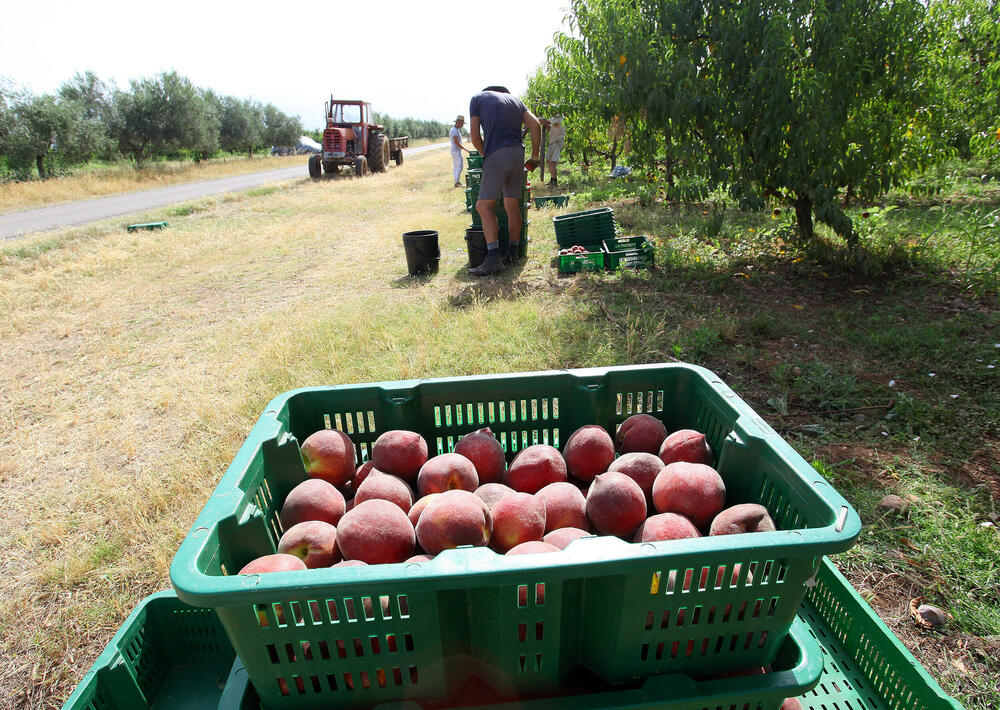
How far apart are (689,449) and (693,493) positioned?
232mm

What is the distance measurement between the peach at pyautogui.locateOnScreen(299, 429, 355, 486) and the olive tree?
204 inches

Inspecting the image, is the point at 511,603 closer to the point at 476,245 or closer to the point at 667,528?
the point at 667,528

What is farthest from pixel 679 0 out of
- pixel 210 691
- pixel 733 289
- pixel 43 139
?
pixel 43 139

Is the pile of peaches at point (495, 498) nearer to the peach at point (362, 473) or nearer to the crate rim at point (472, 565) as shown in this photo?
the peach at point (362, 473)

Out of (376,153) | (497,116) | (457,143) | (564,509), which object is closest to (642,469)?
(564,509)

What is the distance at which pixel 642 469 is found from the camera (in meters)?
1.79

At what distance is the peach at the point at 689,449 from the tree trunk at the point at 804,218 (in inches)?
Answer: 203

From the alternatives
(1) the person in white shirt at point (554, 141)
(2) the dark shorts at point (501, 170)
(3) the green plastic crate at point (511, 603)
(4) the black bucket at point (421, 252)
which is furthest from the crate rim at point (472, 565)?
(1) the person in white shirt at point (554, 141)

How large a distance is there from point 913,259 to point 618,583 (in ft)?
19.4

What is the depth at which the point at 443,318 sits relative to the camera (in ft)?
17.0

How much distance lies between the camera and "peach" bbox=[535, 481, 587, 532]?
1709 millimetres

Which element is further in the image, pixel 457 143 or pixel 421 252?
pixel 457 143

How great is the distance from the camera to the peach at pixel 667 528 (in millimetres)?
1493

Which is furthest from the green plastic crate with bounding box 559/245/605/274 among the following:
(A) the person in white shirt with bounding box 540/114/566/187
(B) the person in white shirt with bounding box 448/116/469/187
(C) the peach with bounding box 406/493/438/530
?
(B) the person in white shirt with bounding box 448/116/469/187
